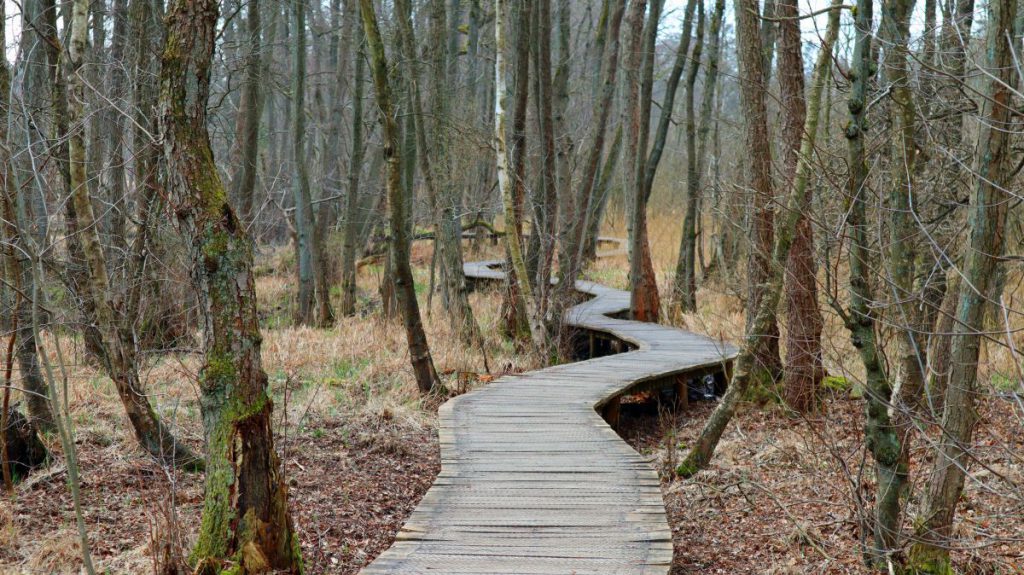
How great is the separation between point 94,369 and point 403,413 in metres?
3.43

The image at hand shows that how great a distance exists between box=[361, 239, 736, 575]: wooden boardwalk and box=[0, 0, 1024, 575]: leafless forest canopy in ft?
1.88

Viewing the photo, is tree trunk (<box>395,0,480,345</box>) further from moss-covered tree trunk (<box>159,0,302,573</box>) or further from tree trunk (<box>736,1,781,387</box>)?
moss-covered tree trunk (<box>159,0,302,573</box>)

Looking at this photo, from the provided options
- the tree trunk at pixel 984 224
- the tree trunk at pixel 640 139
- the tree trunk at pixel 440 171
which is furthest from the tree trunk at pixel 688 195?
the tree trunk at pixel 984 224

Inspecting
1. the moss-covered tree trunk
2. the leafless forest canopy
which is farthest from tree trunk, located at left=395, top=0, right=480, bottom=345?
the moss-covered tree trunk

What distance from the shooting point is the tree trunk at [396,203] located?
293 inches

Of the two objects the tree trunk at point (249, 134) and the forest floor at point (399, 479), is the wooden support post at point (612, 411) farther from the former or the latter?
the tree trunk at point (249, 134)

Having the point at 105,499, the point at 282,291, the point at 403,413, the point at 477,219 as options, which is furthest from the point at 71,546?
the point at 477,219

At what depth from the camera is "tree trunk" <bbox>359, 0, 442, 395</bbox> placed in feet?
24.4

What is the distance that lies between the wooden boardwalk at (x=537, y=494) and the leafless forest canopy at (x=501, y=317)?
572 millimetres

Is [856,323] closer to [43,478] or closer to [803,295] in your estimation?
[803,295]

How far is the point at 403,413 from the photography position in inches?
320

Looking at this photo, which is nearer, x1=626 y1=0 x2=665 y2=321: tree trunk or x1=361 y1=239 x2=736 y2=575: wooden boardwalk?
x1=361 y1=239 x2=736 y2=575: wooden boardwalk

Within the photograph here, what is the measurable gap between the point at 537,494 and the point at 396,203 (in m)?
3.57

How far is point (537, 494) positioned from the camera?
4977mm
